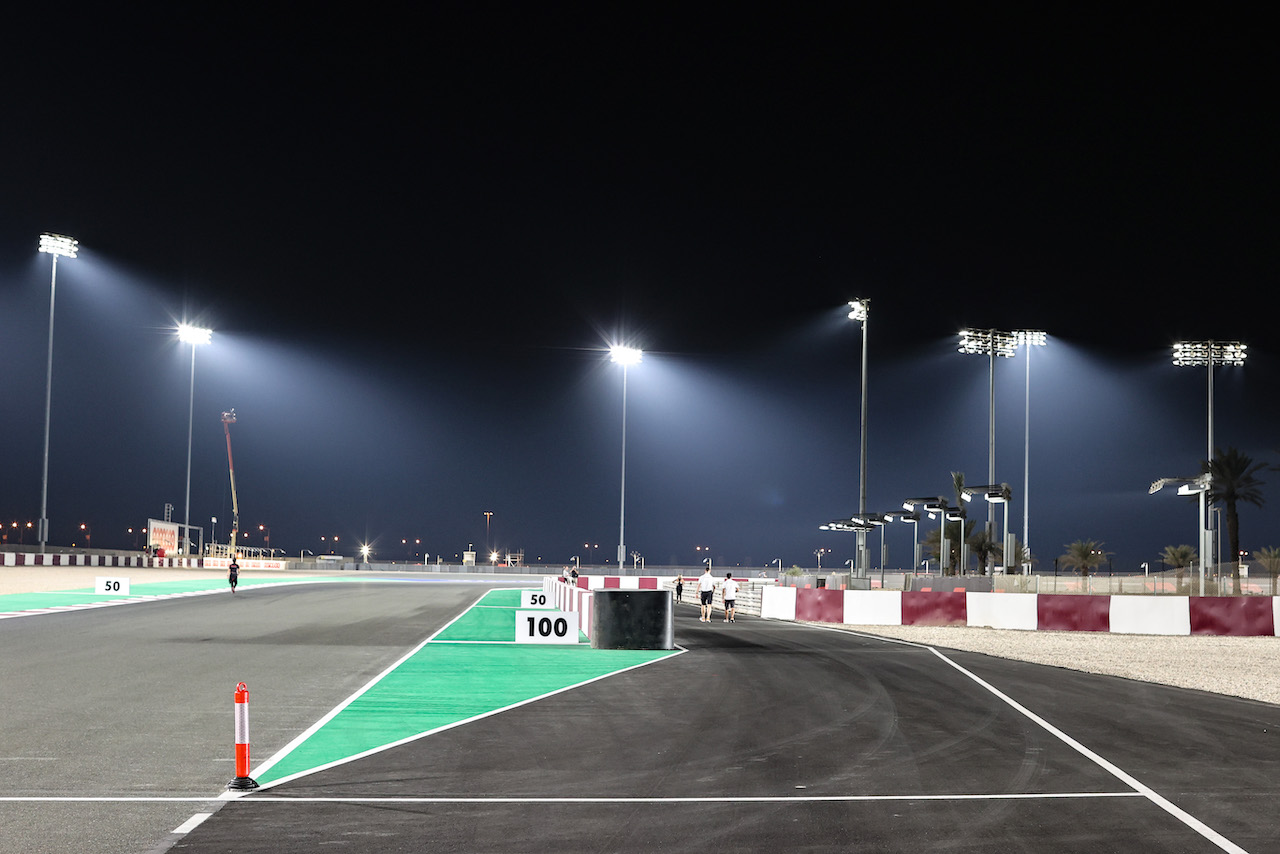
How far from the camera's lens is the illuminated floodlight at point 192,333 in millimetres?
72625

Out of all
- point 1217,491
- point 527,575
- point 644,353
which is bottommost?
point 527,575

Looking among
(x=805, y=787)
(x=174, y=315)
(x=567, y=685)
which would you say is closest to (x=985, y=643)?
(x=567, y=685)

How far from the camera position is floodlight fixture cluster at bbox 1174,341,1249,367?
6053 cm

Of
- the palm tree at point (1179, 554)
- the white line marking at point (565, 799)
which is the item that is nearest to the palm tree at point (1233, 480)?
the palm tree at point (1179, 554)

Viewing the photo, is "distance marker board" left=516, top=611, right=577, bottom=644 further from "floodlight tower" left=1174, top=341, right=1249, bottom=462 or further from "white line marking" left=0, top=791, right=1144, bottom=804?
"floodlight tower" left=1174, top=341, right=1249, bottom=462

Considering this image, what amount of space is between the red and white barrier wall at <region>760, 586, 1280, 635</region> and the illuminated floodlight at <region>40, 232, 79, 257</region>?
4847 centimetres

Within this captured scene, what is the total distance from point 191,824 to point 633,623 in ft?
46.2

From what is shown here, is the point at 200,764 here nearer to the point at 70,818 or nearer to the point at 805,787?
the point at 70,818

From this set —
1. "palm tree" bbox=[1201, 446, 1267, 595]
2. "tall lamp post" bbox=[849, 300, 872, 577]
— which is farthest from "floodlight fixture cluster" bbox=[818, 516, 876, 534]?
"palm tree" bbox=[1201, 446, 1267, 595]

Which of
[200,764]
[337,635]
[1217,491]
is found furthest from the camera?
[1217,491]

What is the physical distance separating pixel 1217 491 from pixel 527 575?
59803 mm

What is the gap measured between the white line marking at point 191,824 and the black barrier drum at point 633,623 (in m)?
13.8

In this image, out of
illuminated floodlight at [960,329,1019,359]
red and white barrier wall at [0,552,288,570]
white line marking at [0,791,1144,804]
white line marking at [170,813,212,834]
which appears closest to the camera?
white line marking at [170,813,212,834]

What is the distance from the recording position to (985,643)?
24109mm
